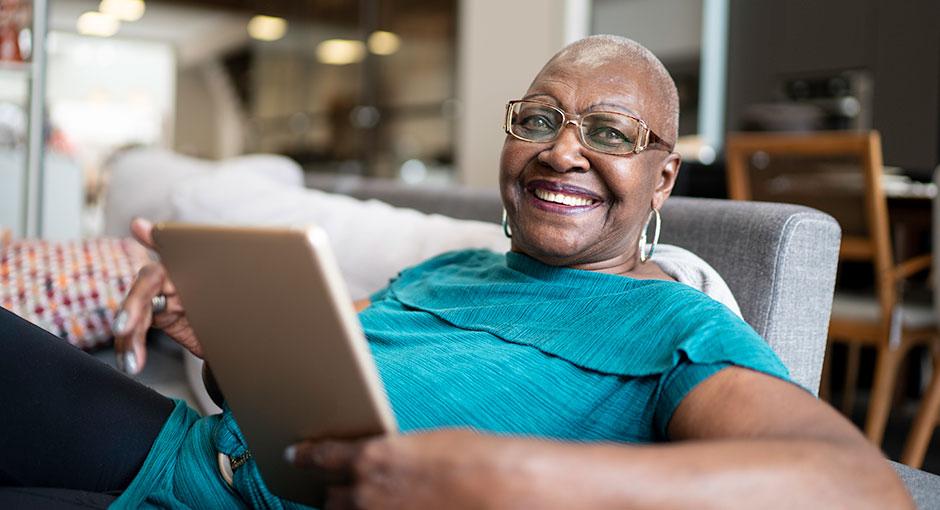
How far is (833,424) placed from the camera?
75 centimetres

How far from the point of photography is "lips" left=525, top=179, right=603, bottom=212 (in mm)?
1161

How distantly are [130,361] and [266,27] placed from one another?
6.72m

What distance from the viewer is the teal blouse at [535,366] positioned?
902 mm

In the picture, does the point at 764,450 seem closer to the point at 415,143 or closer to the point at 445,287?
the point at 445,287

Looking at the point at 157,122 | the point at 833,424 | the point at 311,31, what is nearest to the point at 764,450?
the point at 833,424

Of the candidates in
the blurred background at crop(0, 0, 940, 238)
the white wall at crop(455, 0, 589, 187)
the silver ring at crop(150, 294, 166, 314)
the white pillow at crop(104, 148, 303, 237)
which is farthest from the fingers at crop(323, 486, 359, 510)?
the white wall at crop(455, 0, 589, 187)

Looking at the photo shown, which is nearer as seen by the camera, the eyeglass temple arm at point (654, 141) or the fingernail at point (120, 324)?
the fingernail at point (120, 324)

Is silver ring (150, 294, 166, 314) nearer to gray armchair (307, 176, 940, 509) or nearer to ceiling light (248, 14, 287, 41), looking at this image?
gray armchair (307, 176, 940, 509)

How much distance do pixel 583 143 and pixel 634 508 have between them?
1.92ft

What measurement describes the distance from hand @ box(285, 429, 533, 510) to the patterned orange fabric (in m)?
1.34

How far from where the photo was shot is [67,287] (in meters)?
1.86

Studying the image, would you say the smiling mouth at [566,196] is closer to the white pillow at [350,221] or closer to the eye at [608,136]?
the eye at [608,136]

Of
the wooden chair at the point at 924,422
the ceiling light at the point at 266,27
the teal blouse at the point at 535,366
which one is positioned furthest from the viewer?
the ceiling light at the point at 266,27

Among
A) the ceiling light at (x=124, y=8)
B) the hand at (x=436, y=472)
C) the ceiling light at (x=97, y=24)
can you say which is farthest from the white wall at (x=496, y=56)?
the ceiling light at (x=97, y=24)
